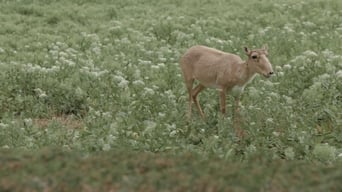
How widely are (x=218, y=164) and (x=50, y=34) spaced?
13.1 meters

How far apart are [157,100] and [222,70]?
1007mm

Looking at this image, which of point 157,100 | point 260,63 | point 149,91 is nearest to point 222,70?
point 260,63

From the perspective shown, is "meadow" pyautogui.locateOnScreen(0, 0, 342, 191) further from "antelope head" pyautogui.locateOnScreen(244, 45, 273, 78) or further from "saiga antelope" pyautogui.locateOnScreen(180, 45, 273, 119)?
"antelope head" pyautogui.locateOnScreen(244, 45, 273, 78)

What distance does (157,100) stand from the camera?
1016 cm

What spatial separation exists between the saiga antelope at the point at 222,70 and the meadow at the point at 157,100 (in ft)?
1.00

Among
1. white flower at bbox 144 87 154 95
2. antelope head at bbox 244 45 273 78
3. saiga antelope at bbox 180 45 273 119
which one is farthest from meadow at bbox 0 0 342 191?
antelope head at bbox 244 45 273 78

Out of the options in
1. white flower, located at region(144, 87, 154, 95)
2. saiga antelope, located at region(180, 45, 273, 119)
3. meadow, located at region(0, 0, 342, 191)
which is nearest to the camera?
meadow, located at region(0, 0, 342, 191)

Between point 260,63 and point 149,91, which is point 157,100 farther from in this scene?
point 260,63

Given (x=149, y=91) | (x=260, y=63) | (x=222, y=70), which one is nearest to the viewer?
(x=260, y=63)

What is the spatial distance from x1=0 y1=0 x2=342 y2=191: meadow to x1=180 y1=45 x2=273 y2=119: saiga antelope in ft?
1.00

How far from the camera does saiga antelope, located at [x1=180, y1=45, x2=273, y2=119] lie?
381 inches

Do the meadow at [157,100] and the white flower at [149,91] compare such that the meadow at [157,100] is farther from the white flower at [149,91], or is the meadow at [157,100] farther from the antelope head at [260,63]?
the antelope head at [260,63]

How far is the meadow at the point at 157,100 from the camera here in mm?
3531

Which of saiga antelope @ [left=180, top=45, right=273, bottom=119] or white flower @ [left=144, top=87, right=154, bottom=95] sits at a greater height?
saiga antelope @ [left=180, top=45, right=273, bottom=119]
